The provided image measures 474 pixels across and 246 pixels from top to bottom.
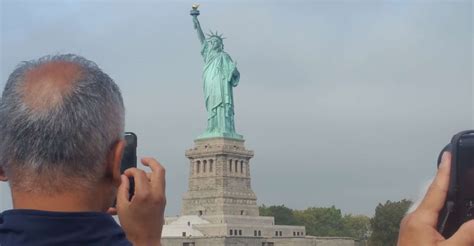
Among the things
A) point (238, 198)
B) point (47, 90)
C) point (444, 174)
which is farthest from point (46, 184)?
point (238, 198)

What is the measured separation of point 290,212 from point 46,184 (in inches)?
3022

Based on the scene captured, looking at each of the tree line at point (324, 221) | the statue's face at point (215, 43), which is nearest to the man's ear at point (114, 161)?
the statue's face at point (215, 43)

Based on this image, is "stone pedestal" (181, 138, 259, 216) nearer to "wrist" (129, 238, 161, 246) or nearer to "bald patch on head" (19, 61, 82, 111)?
"wrist" (129, 238, 161, 246)

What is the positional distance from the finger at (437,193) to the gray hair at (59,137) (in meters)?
0.66

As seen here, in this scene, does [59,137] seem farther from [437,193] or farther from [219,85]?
[219,85]

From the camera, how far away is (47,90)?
1771 mm

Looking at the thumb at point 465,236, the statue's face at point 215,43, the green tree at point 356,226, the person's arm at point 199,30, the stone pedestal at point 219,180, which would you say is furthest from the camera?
the green tree at point 356,226

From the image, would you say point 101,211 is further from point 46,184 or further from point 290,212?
point 290,212

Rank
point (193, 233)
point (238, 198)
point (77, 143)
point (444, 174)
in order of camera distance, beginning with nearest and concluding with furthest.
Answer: point (444, 174)
point (77, 143)
point (193, 233)
point (238, 198)

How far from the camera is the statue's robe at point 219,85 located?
163ft

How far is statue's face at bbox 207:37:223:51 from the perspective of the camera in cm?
4953

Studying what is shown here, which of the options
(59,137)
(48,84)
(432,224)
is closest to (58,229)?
(59,137)

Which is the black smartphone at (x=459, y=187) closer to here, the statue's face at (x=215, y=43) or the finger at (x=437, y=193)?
the finger at (x=437, y=193)

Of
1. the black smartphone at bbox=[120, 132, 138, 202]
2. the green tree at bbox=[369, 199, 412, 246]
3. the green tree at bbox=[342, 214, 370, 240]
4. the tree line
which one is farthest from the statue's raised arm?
the black smartphone at bbox=[120, 132, 138, 202]
